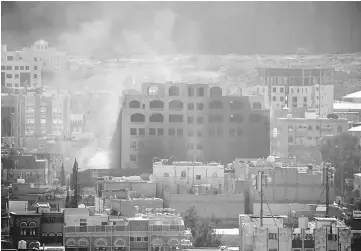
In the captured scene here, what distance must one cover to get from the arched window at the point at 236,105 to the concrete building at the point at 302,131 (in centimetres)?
51

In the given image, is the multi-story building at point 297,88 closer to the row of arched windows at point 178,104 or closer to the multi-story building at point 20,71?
the row of arched windows at point 178,104

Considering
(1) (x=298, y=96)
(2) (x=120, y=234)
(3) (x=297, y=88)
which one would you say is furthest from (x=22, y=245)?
(3) (x=297, y=88)

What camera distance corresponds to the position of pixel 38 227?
1645cm

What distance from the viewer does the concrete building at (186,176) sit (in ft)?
62.7

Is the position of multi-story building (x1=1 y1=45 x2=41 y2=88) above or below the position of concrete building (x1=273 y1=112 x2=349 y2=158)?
above

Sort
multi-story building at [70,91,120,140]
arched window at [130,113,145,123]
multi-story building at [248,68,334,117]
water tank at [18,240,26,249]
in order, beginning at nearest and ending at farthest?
water tank at [18,240,26,249]
arched window at [130,113,145,123]
multi-story building at [70,91,120,140]
multi-story building at [248,68,334,117]

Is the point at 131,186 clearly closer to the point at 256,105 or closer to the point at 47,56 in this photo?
the point at 256,105

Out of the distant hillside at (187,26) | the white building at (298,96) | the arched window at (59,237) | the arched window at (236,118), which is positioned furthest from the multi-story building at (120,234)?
the white building at (298,96)

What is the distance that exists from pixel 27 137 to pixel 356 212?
19.1 ft

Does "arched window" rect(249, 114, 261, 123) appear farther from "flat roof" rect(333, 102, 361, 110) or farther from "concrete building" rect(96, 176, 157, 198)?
"concrete building" rect(96, 176, 157, 198)

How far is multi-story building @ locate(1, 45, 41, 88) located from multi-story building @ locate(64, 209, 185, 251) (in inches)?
242

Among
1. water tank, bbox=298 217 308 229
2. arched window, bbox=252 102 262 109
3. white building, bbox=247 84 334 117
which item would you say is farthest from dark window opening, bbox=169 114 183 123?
water tank, bbox=298 217 308 229

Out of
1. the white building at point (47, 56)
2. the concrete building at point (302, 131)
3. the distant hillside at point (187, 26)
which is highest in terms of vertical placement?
the distant hillside at point (187, 26)

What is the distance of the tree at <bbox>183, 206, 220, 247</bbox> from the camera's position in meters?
16.9
